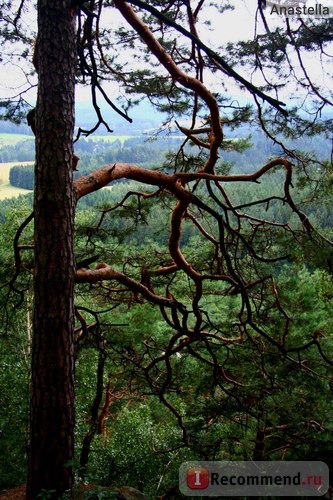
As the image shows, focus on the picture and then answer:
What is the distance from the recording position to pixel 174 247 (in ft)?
11.7

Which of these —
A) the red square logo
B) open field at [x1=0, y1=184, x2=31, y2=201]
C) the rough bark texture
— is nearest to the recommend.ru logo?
the red square logo

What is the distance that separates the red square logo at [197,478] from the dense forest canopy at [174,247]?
11.6 inches

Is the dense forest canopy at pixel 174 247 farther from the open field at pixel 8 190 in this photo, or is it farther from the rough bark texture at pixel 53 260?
the open field at pixel 8 190

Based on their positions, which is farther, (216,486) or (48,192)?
(216,486)

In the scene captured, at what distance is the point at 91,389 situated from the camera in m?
7.97

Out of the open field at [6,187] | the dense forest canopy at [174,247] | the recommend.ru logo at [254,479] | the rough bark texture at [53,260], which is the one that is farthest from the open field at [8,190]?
the rough bark texture at [53,260]

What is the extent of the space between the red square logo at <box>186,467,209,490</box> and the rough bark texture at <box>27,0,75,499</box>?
2.23 metres

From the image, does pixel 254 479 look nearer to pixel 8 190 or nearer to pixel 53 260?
pixel 53 260

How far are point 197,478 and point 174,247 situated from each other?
2429mm

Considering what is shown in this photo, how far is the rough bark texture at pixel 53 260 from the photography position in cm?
233

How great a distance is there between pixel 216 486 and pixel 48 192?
3850 millimetres

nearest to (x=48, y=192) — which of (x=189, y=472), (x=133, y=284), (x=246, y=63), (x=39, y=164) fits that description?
(x=39, y=164)

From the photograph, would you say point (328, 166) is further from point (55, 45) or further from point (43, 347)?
point (43, 347)

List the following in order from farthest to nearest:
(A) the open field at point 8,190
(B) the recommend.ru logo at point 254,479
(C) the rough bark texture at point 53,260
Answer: (A) the open field at point 8,190 < (B) the recommend.ru logo at point 254,479 < (C) the rough bark texture at point 53,260
